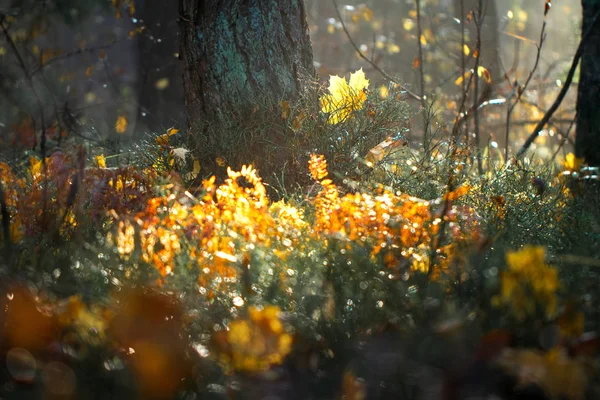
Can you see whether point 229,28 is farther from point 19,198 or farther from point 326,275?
point 326,275

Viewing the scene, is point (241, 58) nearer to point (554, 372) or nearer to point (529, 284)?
point (529, 284)

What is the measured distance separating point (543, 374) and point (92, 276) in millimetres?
1171

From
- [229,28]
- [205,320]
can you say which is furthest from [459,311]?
[229,28]

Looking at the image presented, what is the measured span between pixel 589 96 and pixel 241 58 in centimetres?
223

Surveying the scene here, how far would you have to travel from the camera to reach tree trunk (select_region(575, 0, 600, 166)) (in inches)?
157

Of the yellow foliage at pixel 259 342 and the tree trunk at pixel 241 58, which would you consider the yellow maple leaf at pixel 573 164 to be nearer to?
the tree trunk at pixel 241 58

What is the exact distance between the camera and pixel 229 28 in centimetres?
324

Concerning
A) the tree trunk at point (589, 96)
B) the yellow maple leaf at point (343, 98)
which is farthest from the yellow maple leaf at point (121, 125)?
the tree trunk at point (589, 96)

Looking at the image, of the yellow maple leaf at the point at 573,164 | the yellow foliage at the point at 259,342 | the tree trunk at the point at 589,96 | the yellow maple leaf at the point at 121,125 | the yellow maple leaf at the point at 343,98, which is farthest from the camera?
the yellow maple leaf at the point at 121,125

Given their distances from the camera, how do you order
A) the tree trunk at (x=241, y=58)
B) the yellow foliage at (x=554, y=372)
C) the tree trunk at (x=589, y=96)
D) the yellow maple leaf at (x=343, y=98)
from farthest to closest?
the tree trunk at (x=589, y=96)
the tree trunk at (x=241, y=58)
the yellow maple leaf at (x=343, y=98)
the yellow foliage at (x=554, y=372)

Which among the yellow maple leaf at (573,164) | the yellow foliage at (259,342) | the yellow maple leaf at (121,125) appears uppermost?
the yellow maple leaf at (573,164)

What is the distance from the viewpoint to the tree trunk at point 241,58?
3.21 meters

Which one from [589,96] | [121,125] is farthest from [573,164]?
[121,125]

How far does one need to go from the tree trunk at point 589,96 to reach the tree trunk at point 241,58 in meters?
1.86
